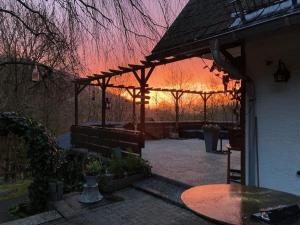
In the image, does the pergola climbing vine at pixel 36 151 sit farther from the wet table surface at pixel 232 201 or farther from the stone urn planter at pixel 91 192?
the wet table surface at pixel 232 201

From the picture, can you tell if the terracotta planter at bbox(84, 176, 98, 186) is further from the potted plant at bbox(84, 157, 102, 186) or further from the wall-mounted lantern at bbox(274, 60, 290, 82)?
the wall-mounted lantern at bbox(274, 60, 290, 82)

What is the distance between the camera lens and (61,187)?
7.06m

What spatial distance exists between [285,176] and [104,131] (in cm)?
606

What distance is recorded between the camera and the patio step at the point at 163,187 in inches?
250

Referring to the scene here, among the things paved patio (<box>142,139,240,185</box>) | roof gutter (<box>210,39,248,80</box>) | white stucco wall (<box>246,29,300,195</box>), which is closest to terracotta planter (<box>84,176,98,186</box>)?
paved patio (<box>142,139,240,185</box>)

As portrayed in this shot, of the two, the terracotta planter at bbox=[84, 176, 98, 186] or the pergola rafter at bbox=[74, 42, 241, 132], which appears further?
the terracotta planter at bbox=[84, 176, 98, 186]

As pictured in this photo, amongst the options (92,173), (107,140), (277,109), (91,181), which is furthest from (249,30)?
(107,140)

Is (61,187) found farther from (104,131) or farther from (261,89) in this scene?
(261,89)

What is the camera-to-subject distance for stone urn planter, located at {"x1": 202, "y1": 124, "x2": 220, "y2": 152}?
1087 centimetres

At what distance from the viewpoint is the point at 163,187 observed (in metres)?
6.95

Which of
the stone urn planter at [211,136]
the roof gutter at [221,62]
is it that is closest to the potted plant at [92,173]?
the roof gutter at [221,62]

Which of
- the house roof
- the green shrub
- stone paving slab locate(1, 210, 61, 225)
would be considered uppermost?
the house roof

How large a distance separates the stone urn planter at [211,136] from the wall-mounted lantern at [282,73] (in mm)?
5863

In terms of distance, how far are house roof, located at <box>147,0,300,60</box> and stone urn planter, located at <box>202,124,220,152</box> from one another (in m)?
4.12
